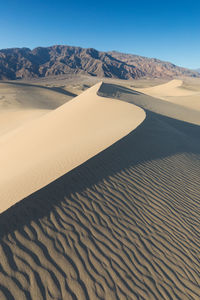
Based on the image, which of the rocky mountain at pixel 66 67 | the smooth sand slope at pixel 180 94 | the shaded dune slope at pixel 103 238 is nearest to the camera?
the shaded dune slope at pixel 103 238

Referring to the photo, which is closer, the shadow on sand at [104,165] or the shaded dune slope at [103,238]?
the shaded dune slope at [103,238]

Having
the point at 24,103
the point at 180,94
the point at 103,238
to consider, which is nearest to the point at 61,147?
the point at 103,238

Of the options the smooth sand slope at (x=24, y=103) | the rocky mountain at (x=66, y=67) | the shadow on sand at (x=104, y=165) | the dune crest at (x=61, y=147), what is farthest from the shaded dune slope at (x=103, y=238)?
the rocky mountain at (x=66, y=67)

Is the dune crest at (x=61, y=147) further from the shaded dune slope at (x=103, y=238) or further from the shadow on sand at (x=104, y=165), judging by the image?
the shaded dune slope at (x=103, y=238)

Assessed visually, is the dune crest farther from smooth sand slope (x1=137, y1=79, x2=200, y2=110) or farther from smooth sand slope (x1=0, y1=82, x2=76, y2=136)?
smooth sand slope (x1=137, y1=79, x2=200, y2=110)

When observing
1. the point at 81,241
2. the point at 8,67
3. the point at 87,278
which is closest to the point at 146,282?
the point at 87,278

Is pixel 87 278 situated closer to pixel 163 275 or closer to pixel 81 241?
pixel 81 241

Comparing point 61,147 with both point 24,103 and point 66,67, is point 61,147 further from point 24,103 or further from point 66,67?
point 66,67
